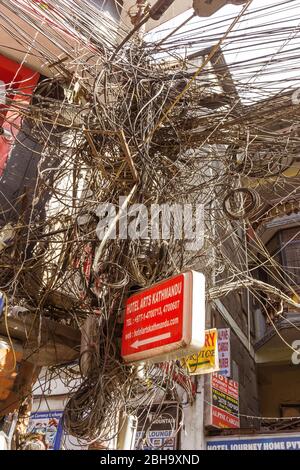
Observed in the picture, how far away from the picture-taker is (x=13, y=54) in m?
5.96

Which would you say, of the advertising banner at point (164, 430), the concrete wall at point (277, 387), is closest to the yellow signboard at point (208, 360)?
the advertising banner at point (164, 430)

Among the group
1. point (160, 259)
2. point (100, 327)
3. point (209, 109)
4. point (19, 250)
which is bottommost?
point (100, 327)

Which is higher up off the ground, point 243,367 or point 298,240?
point 298,240

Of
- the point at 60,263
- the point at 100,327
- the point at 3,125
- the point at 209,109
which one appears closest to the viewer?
the point at 100,327

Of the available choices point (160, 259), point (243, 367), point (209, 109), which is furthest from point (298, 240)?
point (160, 259)

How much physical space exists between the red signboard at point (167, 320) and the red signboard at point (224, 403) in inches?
171

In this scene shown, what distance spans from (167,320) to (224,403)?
524 cm

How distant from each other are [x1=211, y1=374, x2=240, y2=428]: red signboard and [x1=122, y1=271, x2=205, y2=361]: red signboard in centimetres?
433

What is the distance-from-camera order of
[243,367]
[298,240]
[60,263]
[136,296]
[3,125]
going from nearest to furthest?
[136,296] → [60,263] → [3,125] → [243,367] → [298,240]

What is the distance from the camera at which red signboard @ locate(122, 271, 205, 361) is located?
8.68 ft

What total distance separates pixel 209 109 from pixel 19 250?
8.77 ft

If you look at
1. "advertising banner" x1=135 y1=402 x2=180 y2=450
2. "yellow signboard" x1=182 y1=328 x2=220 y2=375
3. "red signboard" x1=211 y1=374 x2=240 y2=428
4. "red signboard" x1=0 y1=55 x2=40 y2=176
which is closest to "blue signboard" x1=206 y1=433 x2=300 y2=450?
"red signboard" x1=211 y1=374 x2=240 y2=428

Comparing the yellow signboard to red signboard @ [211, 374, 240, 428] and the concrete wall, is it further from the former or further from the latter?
the concrete wall

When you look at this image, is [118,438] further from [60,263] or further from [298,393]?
[298,393]
